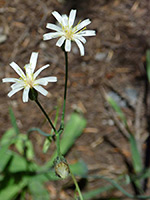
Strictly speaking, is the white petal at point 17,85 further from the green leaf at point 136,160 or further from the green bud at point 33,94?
the green leaf at point 136,160

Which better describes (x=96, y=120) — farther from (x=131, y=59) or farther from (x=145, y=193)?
(x=145, y=193)

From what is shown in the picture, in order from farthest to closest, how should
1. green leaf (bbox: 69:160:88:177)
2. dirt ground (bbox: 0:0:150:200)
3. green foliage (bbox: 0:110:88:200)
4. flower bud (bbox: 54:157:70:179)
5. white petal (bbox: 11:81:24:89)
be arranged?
dirt ground (bbox: 0:0:150:200) → green leaf (bbox: 69:160:88:177) → green foliage (bbox: 0:110:88:200) → white petal (bbox: 11:81:24:89) → flower bud (bbox: 54:157:70:179)

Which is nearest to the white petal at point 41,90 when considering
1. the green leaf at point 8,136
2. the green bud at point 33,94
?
the green bud at point 33,94

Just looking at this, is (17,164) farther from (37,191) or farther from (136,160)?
(136,160)

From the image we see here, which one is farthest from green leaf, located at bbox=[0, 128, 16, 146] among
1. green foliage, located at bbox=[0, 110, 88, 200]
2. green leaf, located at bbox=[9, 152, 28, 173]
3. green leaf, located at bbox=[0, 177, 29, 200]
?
green leaf, located at bbox=[0, 177, 29, 200]

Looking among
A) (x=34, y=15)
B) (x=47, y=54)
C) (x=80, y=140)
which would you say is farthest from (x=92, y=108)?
(x=34, y=15)

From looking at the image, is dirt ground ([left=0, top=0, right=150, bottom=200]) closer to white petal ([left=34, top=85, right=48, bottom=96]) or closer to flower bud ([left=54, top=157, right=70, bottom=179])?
white petal ([left=34, top=85, right=48, bottom=96])

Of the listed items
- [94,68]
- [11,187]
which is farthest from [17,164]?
[94,68]
